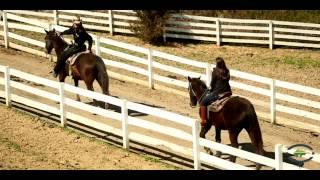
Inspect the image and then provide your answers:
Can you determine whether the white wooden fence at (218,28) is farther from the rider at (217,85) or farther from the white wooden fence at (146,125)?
the rider at (217,85)

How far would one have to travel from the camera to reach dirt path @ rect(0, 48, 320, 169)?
50.6ft

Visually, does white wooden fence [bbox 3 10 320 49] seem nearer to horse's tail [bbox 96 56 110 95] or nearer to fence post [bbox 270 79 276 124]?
fence post [bbox 270 79 276 124]

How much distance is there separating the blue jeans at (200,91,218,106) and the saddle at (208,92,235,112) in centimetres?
11

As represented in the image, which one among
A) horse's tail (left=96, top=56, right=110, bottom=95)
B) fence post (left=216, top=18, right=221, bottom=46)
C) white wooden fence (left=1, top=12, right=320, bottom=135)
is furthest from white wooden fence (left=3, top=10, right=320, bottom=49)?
horse's tail (left=96, top=56, right=110, bottom=95)

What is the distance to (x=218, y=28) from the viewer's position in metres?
27.3

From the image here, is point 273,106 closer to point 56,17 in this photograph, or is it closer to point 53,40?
point 53,40

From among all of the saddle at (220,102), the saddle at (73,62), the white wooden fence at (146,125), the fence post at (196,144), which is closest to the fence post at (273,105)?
the white wooden fence at (146,125)

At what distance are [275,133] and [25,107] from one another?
7149 mm

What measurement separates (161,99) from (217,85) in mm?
6160

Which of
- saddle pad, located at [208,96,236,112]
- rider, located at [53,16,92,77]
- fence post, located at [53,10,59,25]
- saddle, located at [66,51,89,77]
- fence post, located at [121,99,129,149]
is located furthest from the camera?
fence post, located at [53,10,59,25]

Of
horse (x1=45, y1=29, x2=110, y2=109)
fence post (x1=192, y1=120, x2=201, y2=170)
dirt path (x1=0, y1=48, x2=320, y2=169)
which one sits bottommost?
dirt path (x1=0, y1=48, x2=320, y2=169)

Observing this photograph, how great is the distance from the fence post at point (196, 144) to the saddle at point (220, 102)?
76 centimetres

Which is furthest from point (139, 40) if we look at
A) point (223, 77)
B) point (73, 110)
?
point (223, 77)

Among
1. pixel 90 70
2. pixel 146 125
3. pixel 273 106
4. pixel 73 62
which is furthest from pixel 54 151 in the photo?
pixel 273 106
